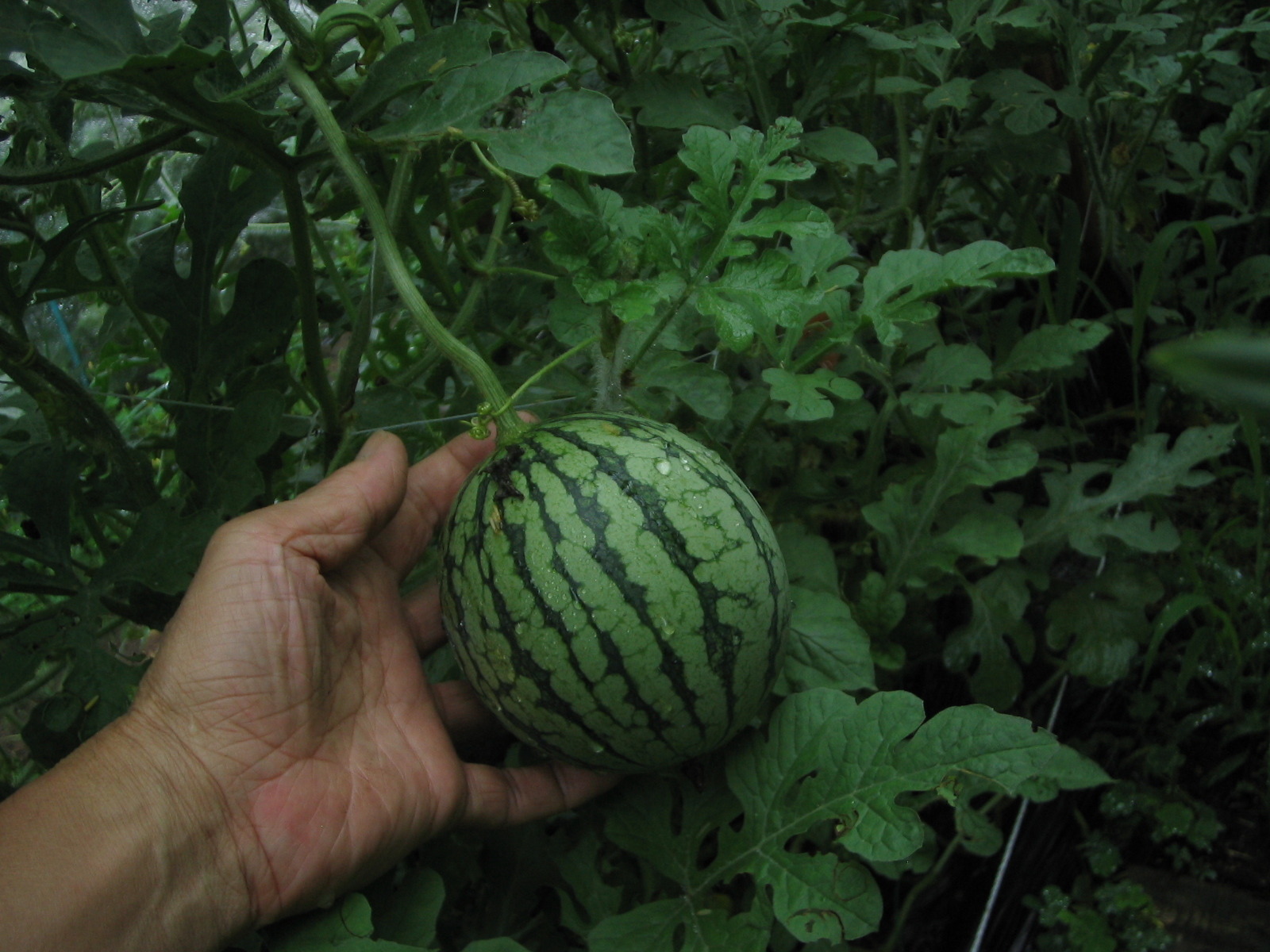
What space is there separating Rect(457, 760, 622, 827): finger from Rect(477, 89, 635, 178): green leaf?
993 millimetres

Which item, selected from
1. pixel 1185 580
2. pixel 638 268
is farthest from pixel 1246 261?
pixel 638 268

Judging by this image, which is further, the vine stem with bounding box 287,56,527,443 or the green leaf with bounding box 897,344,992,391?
the green leaf with bounding box 897,344,992,391

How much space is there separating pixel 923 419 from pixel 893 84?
68 cm

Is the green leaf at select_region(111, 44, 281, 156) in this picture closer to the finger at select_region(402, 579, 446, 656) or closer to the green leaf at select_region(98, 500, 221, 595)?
the green leaf at select_region(98, 500, 221, 595)

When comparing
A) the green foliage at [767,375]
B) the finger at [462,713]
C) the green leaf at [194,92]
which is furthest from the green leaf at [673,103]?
the finger at [462,713]

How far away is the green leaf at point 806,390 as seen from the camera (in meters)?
1.50

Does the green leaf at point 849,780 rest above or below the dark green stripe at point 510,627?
below

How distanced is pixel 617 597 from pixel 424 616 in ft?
2.26

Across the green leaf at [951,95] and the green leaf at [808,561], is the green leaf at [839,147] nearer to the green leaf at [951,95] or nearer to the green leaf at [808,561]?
the green leaf at [951,95]

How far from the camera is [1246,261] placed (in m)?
2.42

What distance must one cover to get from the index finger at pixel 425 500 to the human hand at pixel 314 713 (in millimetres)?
62

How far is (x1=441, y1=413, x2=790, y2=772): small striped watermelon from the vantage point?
1.34 m

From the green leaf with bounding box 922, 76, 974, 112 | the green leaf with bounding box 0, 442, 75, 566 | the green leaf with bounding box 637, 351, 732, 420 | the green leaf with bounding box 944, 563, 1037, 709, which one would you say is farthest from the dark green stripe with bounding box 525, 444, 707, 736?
the green leaf with bounding box 922, 76, 974, 112

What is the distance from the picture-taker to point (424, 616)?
6.24ft
